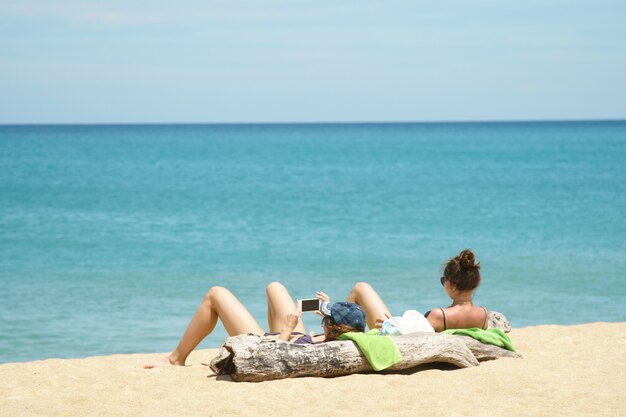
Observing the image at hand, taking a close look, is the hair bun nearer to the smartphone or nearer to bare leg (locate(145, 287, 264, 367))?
the smartphone

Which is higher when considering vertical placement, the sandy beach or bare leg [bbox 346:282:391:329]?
bare leg [bbox 346:282:391:329]

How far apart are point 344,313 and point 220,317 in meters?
1.14

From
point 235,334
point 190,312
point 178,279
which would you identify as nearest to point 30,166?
point 178,279

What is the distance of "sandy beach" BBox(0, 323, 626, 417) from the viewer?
18.4 ft

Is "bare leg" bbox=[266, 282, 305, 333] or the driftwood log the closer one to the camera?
the driftwood log

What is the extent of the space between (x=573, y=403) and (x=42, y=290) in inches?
413

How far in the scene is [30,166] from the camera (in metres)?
51.1

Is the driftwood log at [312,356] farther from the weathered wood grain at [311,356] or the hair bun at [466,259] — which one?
the hair bun at [466,259]

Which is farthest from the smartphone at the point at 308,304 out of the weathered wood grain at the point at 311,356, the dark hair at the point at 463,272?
the dark hair at the point at 463,272

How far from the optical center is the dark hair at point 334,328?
632 cm

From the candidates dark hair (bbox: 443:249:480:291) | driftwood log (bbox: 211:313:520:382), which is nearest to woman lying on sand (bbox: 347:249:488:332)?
dark hair (bbox: 443:249:480:291)

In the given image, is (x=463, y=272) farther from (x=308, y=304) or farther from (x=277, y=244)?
(x=277, y=244)

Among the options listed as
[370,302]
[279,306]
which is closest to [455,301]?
[370,302]

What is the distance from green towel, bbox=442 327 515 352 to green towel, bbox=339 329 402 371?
66cm
